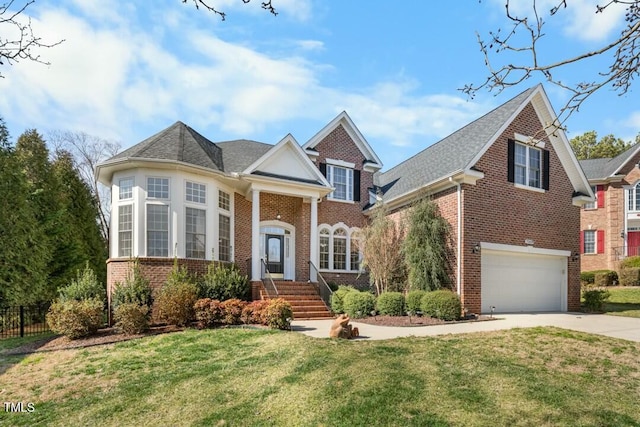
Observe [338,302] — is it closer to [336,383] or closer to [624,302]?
[336,383]

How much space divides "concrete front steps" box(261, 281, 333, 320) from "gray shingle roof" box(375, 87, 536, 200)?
5.47 metres

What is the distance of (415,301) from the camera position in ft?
43.4

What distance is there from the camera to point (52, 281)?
749 inches

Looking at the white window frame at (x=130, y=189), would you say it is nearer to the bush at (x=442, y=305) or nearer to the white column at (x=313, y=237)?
the white column at (x=313, y=237)

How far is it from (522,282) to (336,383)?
1191 cm

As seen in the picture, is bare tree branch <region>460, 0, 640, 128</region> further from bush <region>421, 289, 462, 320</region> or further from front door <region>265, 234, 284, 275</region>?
front door <region>265, 234, 284, 275</region>

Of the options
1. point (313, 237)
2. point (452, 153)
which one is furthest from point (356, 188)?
point (452, 153)

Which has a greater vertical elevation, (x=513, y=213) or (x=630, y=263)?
(x=513, y=213)

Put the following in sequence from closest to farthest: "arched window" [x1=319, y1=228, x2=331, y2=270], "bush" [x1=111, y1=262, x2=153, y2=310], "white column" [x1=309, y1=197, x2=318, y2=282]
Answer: "bush" [x1=111, y1=262, x2=153, y2=310] < "white column" [x1=309, y1=197, x2=318, y2=282] < "arched window" [x1=319, y1=228, x2=331, y2=270]

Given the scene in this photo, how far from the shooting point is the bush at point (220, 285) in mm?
12703

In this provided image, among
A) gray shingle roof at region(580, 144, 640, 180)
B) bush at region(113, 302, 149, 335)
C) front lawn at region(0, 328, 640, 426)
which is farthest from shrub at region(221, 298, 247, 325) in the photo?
gray shingle roof at region(580, 144, 640, 180)

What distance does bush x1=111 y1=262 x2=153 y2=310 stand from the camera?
12.1 m

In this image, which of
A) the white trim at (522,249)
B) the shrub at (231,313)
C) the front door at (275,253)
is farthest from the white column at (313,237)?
the white trim at (522,249)

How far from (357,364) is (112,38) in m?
6.03
